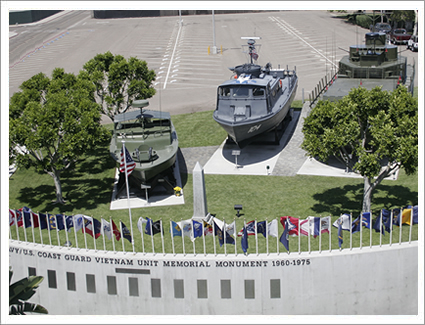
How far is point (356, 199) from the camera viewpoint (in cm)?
2811

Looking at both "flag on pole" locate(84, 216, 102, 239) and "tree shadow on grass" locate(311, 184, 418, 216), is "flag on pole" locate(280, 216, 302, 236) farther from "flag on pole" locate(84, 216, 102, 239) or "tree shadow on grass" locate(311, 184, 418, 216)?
"flag on pole" locate(84, 216, 102, 239)

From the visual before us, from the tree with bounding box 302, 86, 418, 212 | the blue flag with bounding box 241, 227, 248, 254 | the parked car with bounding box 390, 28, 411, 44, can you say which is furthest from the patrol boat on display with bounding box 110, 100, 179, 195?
the parked car with bounding box 390, 28, 411, 44

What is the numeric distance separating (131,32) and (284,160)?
173 ft

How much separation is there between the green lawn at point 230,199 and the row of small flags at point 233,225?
2.92 feet

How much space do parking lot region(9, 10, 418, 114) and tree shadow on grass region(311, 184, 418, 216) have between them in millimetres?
17112

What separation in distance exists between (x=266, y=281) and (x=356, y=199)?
7.30 meters

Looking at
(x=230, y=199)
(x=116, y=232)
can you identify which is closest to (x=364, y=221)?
(x=230, y=199)

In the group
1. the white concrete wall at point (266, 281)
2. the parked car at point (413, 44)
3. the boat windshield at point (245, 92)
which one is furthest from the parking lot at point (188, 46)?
the white concrete wall at point (266, 281)

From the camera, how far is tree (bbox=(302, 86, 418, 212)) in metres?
23.2

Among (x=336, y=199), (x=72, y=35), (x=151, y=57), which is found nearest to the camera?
(x=336, y=199)

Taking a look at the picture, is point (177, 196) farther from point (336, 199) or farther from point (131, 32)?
point (131, 32)

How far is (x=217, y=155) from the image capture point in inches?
1390

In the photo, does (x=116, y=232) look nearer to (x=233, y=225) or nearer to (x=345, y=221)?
(x=233, y=225)

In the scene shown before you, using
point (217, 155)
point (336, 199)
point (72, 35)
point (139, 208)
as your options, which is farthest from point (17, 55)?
point (336, 199)
